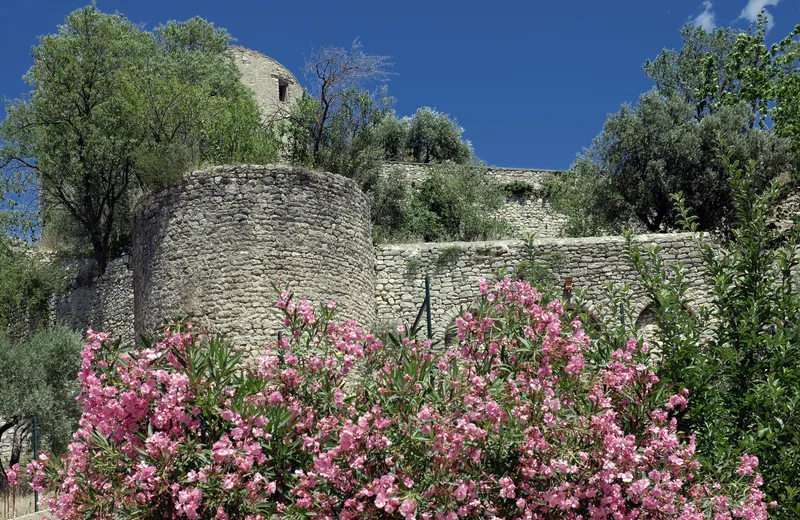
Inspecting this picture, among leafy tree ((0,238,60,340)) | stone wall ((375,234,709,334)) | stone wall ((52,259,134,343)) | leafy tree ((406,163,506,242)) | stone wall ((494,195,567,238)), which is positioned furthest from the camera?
stone wall ((494,195,567,238))

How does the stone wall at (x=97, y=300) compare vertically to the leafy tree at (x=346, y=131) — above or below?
below

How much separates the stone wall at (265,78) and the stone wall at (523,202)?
22.6 ft

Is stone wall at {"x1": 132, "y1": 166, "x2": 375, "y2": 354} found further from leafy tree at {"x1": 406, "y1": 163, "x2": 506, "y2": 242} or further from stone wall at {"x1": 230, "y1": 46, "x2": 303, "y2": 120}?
stone wall at {"x1": 230, "y1": 46, "x2": 303, "y2": 120}

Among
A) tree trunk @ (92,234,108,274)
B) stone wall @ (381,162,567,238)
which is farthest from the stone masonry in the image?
stone wall @ (381,162,567,238)

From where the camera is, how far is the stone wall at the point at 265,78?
105ft

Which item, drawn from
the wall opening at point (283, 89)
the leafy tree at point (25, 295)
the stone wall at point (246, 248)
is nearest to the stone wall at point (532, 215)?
the wall opening at point (283, 89)

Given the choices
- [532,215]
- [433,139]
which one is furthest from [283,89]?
[532,215]

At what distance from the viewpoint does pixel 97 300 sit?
19.0 metres

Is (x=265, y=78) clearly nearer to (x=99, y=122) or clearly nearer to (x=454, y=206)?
(x=454, y=206)

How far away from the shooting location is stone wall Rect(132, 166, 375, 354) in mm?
13539

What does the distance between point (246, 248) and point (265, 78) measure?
20139mm

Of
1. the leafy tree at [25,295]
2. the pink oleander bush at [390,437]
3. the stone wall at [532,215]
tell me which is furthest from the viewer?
the stone wall at [532,215]

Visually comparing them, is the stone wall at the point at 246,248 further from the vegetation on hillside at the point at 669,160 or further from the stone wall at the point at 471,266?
the vegetation on hillside at the point at 669,160

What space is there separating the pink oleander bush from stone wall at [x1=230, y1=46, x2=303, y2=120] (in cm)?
2597
